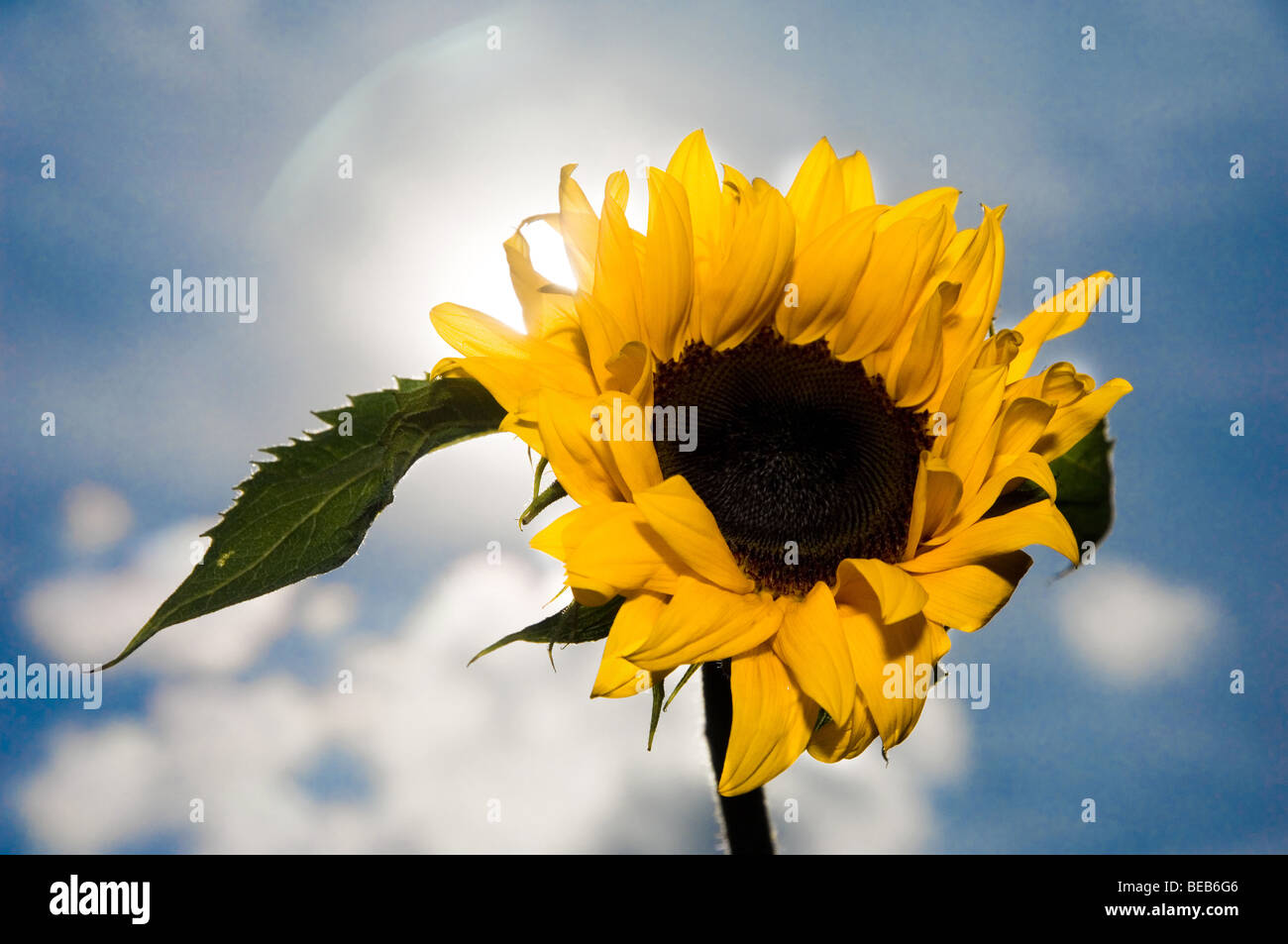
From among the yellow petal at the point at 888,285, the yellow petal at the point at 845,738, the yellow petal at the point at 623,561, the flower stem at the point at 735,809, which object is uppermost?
the yellow petal at the point at 888,285

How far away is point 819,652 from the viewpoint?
5.26 ft

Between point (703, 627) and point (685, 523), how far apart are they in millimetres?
176

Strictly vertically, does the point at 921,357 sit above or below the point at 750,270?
below

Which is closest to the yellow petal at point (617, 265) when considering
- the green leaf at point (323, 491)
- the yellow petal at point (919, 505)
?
the green leaf at point (323, 491)

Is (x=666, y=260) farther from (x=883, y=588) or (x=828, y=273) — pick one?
(x=883, y=588)

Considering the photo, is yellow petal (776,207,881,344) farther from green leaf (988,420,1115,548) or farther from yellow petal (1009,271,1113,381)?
green leaf (988,420,1115,548)

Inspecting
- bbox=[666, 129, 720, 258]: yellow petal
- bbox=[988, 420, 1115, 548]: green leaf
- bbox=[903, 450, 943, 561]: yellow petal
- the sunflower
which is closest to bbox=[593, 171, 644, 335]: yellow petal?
the sunflower

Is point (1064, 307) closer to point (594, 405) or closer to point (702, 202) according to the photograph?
point (702, 202)

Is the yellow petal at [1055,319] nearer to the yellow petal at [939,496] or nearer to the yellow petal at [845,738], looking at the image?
the yellow petal at [939,496]

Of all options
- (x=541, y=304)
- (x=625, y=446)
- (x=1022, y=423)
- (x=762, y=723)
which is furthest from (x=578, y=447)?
(x=1022, y=423)

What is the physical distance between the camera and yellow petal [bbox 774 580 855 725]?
1535 millimetres

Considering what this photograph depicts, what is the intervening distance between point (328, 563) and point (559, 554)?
0.37 meters

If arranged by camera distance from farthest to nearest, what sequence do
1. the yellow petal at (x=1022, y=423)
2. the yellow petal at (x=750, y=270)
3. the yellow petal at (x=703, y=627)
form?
the yellow petal at (x=750, y=270)
the yellow petal at (x=1022, y=423)
the yellow petal at (x=703, y=627)

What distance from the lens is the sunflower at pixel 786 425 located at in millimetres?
1573
